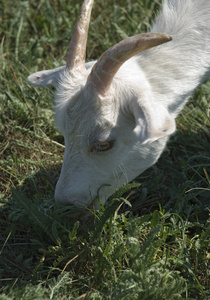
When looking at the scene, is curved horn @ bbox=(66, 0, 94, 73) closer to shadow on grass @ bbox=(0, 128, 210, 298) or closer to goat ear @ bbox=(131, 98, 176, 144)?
goat ear @ bbox=(131, 98, 176, 144)

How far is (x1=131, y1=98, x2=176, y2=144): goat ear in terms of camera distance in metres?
2.65

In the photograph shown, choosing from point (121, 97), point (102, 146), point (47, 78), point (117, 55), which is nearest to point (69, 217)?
point (102, 146)

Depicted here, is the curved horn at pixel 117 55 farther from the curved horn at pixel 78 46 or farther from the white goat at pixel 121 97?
the curved horn at pixel 78 46

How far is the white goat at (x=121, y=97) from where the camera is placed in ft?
9.43

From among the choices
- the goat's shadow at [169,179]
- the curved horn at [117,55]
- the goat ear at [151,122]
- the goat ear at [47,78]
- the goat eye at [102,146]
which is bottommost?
the goat's shadow at [169,179]

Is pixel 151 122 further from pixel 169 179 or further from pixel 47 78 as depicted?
pixel 169 179

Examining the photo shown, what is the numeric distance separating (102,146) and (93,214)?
61cm

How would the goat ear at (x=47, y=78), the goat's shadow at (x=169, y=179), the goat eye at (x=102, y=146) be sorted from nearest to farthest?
the goat eye at (x=102, y=146), the goat ear at (x=47, y=78), the goat's shadow at (x=169, y=179)

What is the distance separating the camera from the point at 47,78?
3617mm

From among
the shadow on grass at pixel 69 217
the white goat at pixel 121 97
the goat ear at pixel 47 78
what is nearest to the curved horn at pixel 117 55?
the white goat at pixel 121 97

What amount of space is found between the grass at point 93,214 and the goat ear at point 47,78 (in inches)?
33.4

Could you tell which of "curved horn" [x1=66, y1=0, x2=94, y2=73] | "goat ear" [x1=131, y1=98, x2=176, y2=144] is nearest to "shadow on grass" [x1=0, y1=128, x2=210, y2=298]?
"goat ear" [x1=131, y1=98, x2=176, y2=144]

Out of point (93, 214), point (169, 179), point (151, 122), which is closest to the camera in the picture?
point (151, 122)

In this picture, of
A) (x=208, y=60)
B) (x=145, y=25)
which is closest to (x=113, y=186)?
(x=208, y=60)
